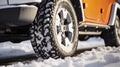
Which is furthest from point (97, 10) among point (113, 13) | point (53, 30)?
point (53, 30)

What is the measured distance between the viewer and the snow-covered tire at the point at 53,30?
3.88 metres

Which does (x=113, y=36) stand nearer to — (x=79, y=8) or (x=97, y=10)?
(x=97, y=10)

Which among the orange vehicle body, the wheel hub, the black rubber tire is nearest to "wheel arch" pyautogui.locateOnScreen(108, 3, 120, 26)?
the orange vehicle body

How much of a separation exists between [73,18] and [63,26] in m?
0.28

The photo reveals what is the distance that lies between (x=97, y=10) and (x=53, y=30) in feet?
6.13

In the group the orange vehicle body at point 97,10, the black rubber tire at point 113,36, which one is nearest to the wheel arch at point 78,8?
the orange vehicle body at point 97,10

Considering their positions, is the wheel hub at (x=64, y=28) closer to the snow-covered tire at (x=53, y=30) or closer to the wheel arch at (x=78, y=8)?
the snow-covered tire at (x=53, y=30)

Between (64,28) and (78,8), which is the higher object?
Result: (78,8)

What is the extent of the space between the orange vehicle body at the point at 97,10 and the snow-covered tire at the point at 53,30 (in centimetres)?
72

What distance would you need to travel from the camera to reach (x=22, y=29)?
4496mm

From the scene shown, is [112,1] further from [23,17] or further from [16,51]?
[23,17]

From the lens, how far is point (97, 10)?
5.54 metres

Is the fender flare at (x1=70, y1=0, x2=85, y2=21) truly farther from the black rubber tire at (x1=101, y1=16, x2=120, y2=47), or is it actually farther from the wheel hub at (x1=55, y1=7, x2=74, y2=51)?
the black rubber tire at (x1=101, y1=16, x2=120, y2=47)

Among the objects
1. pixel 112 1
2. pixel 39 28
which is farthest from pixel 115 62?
pixel 112 1
